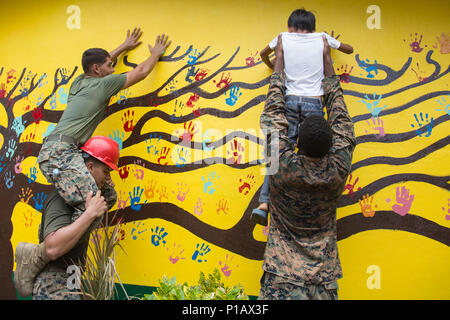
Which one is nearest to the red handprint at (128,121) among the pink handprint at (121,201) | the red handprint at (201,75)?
the pink handprint at (121,201)

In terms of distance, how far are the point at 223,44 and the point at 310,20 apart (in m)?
0.88

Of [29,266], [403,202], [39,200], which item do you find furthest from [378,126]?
[39,200]

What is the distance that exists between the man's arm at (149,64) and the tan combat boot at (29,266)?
1552 mm

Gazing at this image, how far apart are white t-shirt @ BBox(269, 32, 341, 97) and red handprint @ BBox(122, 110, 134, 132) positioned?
1578mm

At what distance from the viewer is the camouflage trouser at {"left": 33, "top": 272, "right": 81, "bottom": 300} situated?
2662 millimetres

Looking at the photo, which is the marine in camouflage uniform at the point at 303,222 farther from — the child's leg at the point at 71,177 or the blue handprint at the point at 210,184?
the child's leg at the point at 71,177

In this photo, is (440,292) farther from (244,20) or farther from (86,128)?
(86,128)

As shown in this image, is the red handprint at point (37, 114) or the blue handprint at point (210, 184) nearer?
the blue handprint at point (210, 184)

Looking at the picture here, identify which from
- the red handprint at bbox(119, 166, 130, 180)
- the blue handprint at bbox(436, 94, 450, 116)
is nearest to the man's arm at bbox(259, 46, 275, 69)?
the blue handprint at bbox(436, 94, 450, 116)

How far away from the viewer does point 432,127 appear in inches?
135

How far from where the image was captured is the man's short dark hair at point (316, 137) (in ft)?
8.43

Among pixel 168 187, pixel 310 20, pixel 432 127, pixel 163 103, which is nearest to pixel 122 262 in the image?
pixel 168 187

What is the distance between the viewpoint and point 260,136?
3590 mm

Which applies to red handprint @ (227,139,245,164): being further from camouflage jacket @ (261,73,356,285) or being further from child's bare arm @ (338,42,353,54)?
child's bare arm @ (338,42,353,54)
